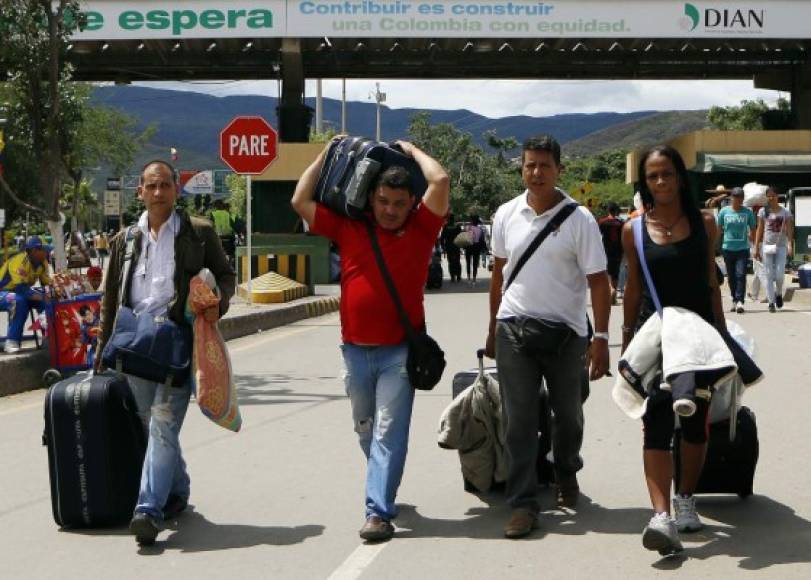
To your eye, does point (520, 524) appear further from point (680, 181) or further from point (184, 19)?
point (184, 19)

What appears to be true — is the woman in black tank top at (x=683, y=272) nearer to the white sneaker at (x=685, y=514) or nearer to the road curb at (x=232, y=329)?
the white sneaker at (x=685, y=514)

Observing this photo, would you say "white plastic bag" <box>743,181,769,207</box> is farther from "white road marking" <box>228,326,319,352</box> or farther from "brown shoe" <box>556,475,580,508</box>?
"brown shoe" <box>556,475,580,508</box>

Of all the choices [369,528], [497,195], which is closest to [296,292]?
[369,528]

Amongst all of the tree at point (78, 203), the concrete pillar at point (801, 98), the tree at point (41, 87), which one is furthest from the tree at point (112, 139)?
the tree at point (41, 87)

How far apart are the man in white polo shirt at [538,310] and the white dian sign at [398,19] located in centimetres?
2708

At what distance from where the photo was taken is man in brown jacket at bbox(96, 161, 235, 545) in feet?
21.3

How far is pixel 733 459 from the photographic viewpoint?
6828 millimetres

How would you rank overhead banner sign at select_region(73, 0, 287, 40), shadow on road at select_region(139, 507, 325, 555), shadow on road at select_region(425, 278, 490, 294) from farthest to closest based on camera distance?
overhead banner sign at select_region(73, 0, 287, 40) < shadow on road at select_region(425, 278, 490, 294) < shadow on road at select_region(139, 507, 325, 555)

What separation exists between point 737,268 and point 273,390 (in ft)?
30.1

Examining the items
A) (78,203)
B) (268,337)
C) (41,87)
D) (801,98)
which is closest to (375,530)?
(41,87)

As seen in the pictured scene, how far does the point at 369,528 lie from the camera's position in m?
6.32

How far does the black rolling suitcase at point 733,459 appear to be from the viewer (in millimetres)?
6754

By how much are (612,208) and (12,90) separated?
10175 mm

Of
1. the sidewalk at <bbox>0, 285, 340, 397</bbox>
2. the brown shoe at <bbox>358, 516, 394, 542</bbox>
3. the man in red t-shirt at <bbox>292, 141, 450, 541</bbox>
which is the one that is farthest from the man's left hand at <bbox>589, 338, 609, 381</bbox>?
the sidewalk at <bbox>0, 285, 340, 397</bbox>
